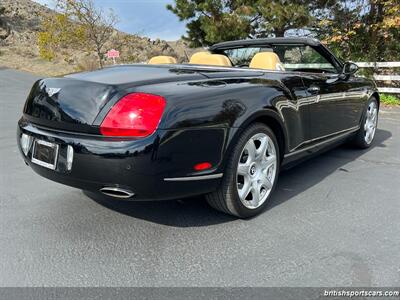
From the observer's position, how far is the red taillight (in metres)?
2.25

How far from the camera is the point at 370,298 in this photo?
1971 millimetres

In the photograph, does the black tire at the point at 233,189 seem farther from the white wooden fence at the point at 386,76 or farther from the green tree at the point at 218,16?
the green tree at the point at 218,16

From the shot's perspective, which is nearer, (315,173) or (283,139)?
(283,139)

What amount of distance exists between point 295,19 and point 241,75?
1005 centimetres

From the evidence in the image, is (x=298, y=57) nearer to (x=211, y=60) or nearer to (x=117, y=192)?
(x=211, y=60)

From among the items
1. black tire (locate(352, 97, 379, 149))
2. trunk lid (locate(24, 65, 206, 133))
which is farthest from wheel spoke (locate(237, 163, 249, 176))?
black tire (locate(352, 97, 379, 149))

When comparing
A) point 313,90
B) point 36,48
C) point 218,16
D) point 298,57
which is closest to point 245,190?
point 313,90

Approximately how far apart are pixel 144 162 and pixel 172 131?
254 millimetres

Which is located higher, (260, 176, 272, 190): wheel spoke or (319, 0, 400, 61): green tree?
(319, 0, 400, 61): green tree

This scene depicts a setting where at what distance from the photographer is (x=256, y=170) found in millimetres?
2918

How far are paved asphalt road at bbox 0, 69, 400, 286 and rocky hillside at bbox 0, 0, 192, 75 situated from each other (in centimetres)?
1510

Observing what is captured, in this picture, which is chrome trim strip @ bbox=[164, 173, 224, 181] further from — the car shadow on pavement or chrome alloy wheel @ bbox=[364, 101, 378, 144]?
chrome alloy wheel @ bbox=[364, 101, 378, 144]

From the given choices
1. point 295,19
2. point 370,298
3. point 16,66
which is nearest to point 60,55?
point 16,66

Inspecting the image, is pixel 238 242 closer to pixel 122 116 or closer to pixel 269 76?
pixel 122 116
